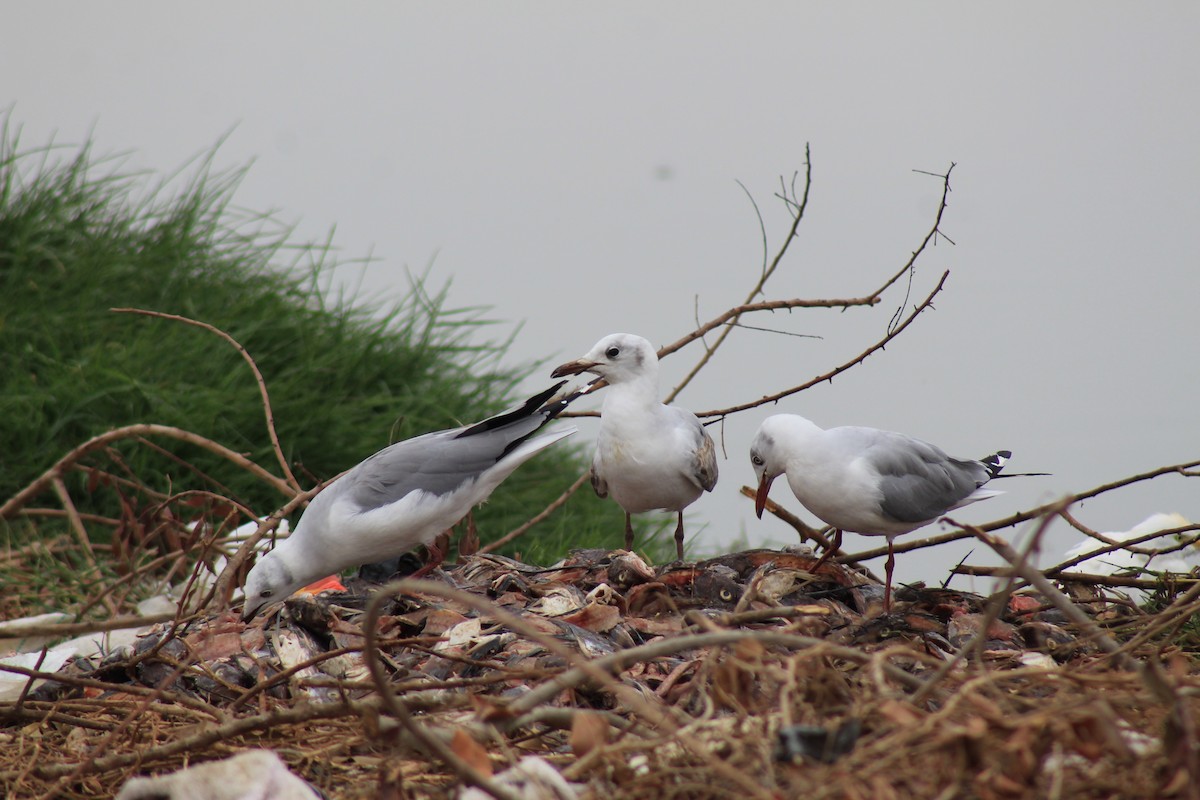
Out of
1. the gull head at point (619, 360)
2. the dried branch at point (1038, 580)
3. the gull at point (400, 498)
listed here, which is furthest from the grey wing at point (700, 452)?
the dried branch at point (1038, 580)

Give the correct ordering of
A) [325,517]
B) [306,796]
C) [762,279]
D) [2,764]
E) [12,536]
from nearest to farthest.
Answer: [306,796] < [2,764] < [325,517] < [762,279] < [12,536]

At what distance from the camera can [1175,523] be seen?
3600 mm

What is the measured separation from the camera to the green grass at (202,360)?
5.74 metres

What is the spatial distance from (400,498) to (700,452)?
0.96m

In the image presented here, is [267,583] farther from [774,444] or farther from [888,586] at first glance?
[888,586]

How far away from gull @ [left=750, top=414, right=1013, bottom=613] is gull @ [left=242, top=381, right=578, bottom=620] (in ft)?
2.40

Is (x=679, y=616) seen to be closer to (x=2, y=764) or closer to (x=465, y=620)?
(x=465, y=620)

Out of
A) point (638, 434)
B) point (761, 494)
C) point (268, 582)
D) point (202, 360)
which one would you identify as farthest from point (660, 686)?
point (202, 360)

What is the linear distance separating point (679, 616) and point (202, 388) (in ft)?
12.0

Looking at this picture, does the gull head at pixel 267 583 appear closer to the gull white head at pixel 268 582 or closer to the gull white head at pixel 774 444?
the gull white head at pixel 268 582

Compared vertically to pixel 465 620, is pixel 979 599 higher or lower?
higher

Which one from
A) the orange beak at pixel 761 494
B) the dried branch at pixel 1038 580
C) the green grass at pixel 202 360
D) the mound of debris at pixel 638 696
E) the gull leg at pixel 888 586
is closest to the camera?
the mound of debris at pixel 638 696

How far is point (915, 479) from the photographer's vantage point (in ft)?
10.7

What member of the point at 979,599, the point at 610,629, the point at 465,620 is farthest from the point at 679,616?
the point at 979,599
